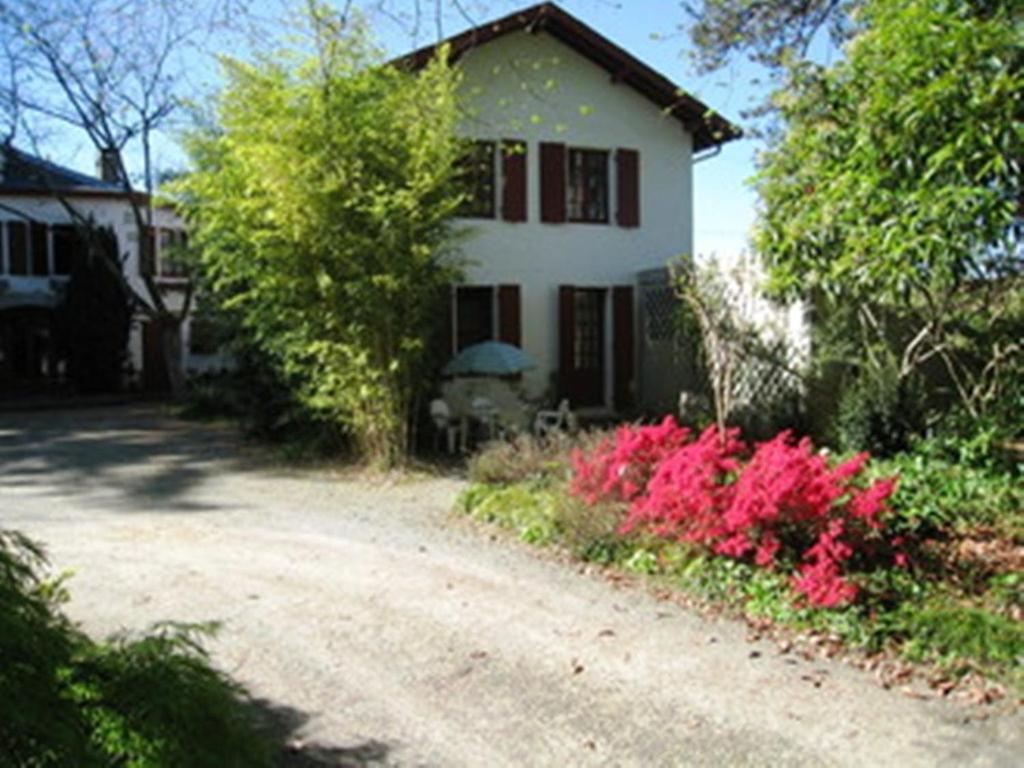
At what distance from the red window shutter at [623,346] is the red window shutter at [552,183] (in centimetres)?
166

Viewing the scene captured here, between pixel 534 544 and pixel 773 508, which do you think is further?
pixel 534 544

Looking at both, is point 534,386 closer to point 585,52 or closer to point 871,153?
point 585,52

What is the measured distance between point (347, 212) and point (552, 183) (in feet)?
19.2

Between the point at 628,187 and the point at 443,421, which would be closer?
the point at 443,421

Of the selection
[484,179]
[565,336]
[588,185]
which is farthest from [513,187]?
[565,336]

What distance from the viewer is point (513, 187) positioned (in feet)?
47.5

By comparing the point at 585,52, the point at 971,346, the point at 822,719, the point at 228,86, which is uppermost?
the point at 585,52

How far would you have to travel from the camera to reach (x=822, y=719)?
12.6ft

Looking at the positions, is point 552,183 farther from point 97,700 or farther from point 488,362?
point 97,700

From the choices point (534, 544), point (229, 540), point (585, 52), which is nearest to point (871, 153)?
point (534, 544)

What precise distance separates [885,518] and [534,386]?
28.8 feet

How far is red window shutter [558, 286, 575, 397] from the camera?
1468cm

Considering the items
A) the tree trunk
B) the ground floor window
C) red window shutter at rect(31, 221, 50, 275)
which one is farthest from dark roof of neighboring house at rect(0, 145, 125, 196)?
the ground floor window

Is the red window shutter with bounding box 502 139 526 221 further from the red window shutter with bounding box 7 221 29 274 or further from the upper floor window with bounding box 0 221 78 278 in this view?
the red window shutter with bounding box 7 221 29 274
